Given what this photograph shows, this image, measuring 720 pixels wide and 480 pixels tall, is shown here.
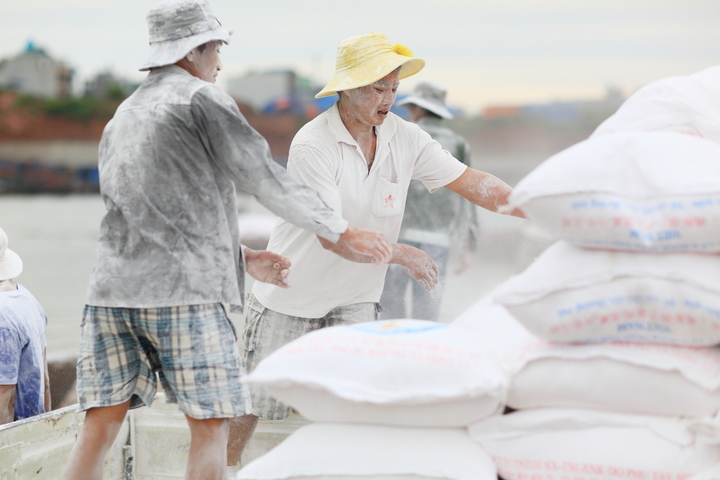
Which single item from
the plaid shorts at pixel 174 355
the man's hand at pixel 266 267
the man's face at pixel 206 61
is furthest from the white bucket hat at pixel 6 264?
the man's face at pixel 206 61

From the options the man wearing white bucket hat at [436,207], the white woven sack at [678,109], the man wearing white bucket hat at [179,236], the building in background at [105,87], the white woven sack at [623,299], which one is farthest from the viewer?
the building in background at [105,87]

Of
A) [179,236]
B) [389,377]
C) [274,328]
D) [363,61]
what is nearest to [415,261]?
[274,328]

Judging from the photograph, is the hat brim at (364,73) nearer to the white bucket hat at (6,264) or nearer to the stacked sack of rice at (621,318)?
the stacked sack of rice at (621,318)

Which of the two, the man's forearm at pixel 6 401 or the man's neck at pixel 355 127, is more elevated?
the man's neck at pixel 355 127

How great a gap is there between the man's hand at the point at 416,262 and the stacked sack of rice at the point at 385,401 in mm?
775

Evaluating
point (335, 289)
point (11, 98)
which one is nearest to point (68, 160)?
point (11, 98)

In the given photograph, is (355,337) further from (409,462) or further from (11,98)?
(11,98)

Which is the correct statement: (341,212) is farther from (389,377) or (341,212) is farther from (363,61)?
(389,377)

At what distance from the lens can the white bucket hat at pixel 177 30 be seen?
1.81 metres

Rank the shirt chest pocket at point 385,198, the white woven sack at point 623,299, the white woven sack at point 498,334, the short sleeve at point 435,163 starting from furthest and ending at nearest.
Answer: the short sleeve at point 435,163 → the shirt chest pocket at point 385,198 → the white woven sack at point 498,334 → the white woven sack at point 623,299

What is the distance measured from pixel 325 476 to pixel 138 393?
75 cm

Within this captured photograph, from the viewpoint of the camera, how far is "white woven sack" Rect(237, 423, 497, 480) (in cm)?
135

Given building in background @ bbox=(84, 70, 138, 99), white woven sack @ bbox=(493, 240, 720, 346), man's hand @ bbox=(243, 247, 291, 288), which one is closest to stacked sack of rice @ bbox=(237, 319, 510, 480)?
white woven sack @ bbox=(493, 240, 720, 346)

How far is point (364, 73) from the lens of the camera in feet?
7.50
